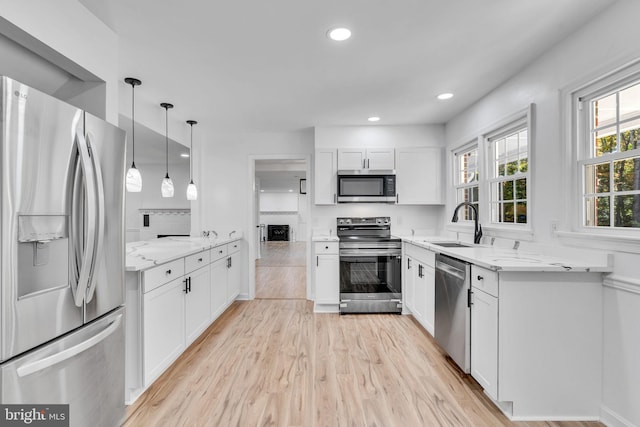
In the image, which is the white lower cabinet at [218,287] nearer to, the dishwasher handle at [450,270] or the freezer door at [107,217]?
the freezer door at [107,217]

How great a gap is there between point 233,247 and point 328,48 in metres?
2.75

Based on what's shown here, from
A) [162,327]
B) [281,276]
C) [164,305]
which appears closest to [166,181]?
[164,305]

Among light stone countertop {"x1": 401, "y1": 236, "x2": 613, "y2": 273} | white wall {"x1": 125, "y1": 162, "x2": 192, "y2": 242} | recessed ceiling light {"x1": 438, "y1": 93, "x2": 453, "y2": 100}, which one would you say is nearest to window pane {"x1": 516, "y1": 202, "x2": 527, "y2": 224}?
light stone countertop {"x1": 401, "y1": 236, "x2": 613, "y2": 273}

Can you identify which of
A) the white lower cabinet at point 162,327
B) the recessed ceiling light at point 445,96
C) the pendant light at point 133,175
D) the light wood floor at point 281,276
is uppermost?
the recessed ceiling light at point 445,96

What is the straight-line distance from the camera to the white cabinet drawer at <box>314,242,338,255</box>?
3.85 meters

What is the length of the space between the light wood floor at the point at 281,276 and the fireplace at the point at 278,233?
4029mm

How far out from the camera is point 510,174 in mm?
2904

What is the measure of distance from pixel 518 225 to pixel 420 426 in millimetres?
1839

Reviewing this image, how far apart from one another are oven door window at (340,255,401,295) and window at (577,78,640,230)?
2095mm

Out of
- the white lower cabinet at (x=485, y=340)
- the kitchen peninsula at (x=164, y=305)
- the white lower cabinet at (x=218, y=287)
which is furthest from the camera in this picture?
the white lower cabinet at (x=218, y=287)

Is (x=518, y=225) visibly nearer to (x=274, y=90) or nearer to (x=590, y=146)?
(x=590, y=146)

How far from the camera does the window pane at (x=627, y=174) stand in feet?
5.85

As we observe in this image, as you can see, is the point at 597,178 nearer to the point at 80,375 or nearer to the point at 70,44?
the point at 80,375

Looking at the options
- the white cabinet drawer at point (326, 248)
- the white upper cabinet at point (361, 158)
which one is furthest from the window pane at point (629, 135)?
the white cabinet drawer at point (326, 248)
